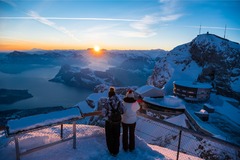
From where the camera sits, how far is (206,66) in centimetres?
7188

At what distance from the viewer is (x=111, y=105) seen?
5031 millimetres

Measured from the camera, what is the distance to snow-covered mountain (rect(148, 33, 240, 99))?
63344 millimetres

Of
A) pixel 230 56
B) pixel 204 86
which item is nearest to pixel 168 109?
pixel 204 86

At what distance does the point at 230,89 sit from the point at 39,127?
66678 mm

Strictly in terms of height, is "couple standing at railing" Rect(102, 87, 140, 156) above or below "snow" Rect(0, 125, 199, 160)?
above

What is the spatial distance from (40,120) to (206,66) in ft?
251

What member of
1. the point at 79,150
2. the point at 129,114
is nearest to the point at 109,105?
the point at 129,114

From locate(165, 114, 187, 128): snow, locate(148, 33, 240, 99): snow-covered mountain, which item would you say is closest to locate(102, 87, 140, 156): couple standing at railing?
locate(165, 114, 187, 128): snow

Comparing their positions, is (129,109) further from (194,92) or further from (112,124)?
(194,92)

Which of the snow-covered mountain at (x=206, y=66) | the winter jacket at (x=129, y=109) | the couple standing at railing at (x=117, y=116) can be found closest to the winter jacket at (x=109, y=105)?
the couple standing at railing at (x=117, y=116)

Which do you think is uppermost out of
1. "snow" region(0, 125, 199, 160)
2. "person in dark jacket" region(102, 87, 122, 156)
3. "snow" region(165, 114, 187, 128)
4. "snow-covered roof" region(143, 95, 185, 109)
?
"person in dark jacket" region(102, 87, 122, 156)

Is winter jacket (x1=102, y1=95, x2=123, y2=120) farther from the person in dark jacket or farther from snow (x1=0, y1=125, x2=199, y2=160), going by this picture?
→ snow (x1=0, y1=125, x2=199, y2=160)

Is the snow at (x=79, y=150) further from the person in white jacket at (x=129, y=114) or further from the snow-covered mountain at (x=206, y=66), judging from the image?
the snow-covered mountain at (x=206, y=66)

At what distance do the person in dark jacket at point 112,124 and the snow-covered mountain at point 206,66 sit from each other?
5813 cm
